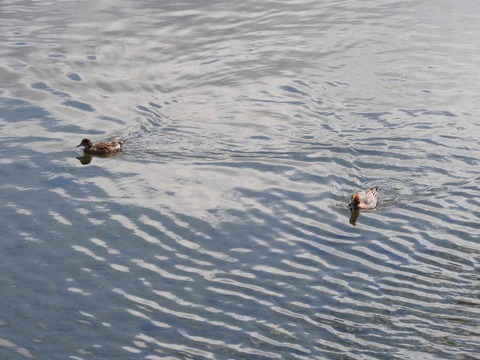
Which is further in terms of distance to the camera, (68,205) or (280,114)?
(280,114)

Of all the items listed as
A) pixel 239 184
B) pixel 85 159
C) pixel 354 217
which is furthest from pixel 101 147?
pixel 354 217

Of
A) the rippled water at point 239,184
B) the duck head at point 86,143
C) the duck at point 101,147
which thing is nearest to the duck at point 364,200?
the rippled water at point 239,184

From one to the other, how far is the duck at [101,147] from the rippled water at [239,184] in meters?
0.21

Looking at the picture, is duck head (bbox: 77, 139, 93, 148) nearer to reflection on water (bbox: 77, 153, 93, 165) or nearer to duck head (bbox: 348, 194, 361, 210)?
reflection on water (bbox: 77, 153, 93, 165)

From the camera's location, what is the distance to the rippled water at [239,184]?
10523 millimetres

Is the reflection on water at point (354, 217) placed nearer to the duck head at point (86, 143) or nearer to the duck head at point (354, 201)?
the duck head at point (354, 201)

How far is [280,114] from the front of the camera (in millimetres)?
16828

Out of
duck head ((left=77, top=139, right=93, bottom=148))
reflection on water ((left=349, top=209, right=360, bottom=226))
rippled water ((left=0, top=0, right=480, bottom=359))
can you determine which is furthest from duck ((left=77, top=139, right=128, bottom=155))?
reflection on water ((left=349, top=209, right=360, bottom=226))

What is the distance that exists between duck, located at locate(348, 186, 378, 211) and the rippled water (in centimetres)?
14

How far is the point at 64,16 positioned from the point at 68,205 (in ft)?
33.4

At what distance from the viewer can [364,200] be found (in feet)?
43.3

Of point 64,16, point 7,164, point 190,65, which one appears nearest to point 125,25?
point 64,16

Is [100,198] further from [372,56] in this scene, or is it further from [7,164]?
[372,56]

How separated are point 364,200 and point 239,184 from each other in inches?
80.2
